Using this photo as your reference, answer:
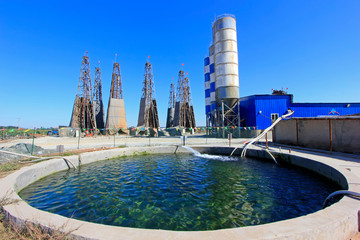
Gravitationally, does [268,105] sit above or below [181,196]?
above

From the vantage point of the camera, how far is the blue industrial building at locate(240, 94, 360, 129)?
30.5 meters

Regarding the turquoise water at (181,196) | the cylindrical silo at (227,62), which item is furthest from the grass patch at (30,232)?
the cylindrical silo at (227,62)

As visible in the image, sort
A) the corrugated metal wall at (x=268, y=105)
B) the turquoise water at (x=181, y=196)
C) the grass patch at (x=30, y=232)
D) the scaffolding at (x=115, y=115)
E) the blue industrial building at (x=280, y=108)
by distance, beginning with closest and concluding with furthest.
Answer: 1. the grass patch at (x=30, y=232)
2. the turquoise water at (x=181, y=196)
3. the blue industrial building at (x=280, y=108)
4. the corrugated metal wall at (x=268, y=105)
5. the scaffolding at (x=115, y=115)

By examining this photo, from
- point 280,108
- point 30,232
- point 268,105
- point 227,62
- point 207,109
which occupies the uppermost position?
point 227,62

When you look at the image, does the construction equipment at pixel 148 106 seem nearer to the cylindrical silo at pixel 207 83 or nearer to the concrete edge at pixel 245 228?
the cylindrical silo at pixel 207 83

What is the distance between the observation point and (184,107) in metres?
58.9

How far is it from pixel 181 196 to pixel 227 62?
91.3ft

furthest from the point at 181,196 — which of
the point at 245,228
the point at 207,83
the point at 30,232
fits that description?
the point at 207,83

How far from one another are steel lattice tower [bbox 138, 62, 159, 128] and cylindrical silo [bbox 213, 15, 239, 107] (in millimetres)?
24710

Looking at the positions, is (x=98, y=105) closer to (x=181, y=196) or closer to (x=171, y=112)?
(x=171, y=112)

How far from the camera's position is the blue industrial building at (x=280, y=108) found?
100 feet

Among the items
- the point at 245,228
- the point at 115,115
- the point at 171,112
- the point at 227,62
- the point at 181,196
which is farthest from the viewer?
the point at 171,112

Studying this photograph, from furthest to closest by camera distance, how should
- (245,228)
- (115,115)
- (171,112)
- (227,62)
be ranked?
(171,112), (115,115), (227,62), (245,228)

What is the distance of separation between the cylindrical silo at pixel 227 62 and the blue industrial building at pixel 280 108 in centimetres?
392
